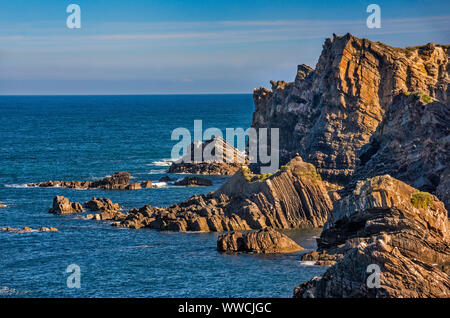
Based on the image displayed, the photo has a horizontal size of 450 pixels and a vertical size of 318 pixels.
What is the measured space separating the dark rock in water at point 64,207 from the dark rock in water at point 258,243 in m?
32.2

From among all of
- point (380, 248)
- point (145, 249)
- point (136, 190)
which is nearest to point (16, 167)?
point (136, 190)

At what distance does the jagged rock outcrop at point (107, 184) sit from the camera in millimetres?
118250

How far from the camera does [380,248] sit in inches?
1597

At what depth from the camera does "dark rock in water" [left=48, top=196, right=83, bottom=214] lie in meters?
95.2

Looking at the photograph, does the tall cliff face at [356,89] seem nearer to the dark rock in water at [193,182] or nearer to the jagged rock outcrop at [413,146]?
the dark rock in water at [193,182]

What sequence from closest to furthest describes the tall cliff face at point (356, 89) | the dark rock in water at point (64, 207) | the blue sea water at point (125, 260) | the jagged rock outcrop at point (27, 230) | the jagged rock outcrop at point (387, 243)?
the jagged rock outcrop at point (387, 243) < the blue sea water at point (125, 260) < the jagged rock outcrop at point (27, 230) < the dark rock in water at point (64, 207) < the tall cliff face at point (356, 89)

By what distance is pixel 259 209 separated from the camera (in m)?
85.2

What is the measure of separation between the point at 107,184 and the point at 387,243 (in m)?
80.3

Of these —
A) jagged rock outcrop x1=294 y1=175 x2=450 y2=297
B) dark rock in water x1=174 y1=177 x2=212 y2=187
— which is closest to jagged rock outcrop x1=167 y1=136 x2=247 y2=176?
dark rock in water x1=174 y1=177 x2=212 y2=187

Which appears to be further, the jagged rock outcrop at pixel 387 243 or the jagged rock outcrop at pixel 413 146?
the jagged rock outcrop at pixel 413 146

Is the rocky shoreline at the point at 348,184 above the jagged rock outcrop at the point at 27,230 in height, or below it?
above

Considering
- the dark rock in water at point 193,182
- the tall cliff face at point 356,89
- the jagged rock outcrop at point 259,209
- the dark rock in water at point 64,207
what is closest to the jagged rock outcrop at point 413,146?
the jagged rock outcrop at point 259,209
